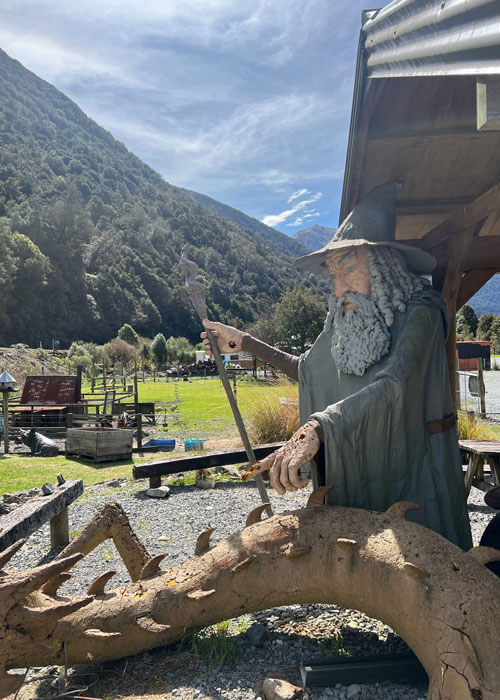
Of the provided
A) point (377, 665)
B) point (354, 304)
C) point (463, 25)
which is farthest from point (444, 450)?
point (463, 25)

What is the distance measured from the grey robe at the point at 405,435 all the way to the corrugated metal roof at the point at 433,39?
935 mm

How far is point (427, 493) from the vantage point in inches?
71.2

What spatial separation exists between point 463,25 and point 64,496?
3778 mm

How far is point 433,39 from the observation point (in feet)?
4.29

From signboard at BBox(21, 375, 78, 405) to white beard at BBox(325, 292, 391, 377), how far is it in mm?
11620

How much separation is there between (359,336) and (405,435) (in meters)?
0.50

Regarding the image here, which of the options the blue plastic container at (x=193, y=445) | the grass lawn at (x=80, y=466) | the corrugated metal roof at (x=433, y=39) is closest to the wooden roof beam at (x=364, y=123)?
the corrugated metal roof at (x=433, y=39)

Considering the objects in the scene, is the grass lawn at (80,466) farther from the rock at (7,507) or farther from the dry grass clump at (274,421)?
the rock at (7,507)

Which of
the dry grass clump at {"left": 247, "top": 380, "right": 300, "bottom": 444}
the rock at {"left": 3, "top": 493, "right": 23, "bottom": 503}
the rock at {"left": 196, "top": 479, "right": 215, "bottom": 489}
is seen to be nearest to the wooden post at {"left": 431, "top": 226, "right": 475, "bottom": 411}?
the rock at {"left": 196, "top": 479, "right": 215, "bottom": 489}

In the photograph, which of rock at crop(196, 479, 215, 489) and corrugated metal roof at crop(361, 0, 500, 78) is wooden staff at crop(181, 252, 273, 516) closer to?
corrugated metal roof at crop(361, 0, 500, 78)

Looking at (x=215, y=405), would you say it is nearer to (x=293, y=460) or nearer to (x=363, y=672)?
(x=363, y=672)

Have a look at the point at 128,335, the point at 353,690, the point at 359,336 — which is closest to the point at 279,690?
the point at 353,690

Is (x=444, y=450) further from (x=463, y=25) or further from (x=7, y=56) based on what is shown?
(x=7, y=56)

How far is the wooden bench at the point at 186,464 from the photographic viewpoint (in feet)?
17.6
